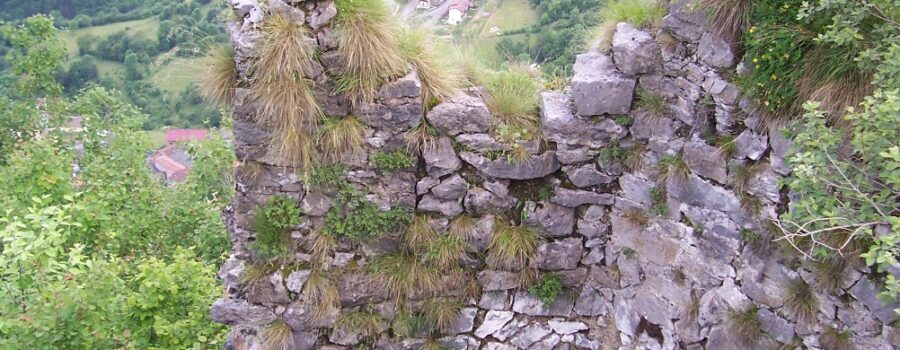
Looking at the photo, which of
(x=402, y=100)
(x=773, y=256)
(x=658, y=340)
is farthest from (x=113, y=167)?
(x=773, y=256)

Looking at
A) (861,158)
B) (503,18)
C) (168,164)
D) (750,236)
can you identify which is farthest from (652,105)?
(168,164)

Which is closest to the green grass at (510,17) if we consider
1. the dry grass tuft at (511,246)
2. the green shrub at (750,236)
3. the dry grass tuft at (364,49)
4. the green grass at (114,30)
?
the dry grass tuft at (364,49)

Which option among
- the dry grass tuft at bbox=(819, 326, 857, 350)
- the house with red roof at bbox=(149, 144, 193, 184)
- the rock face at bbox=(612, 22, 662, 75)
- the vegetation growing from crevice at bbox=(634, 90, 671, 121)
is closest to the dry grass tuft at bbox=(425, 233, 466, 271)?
the vegetation growing from crevice at bbox=(634, 90, 671, 121)

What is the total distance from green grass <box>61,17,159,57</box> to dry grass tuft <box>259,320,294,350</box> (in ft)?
90.9

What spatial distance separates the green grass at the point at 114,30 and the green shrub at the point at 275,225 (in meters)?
27.6

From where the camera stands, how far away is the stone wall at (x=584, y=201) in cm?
457

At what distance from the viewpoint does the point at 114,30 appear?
32.6 meters

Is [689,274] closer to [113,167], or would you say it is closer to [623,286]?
[623,286]

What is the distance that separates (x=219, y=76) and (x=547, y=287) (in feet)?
10.6

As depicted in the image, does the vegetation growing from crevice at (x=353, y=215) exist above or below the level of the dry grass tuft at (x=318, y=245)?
above

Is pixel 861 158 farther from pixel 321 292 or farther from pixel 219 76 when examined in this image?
pixel 219 76

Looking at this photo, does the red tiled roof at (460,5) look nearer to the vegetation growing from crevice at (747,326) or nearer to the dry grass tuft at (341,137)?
the dry grass tuft at (341,137)

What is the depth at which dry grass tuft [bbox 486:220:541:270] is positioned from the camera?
5.52 metres

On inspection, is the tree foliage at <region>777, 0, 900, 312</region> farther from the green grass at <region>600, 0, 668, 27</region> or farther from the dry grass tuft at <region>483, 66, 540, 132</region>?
the dry grass tuft at <region>483, 66, 540, 132</region>
